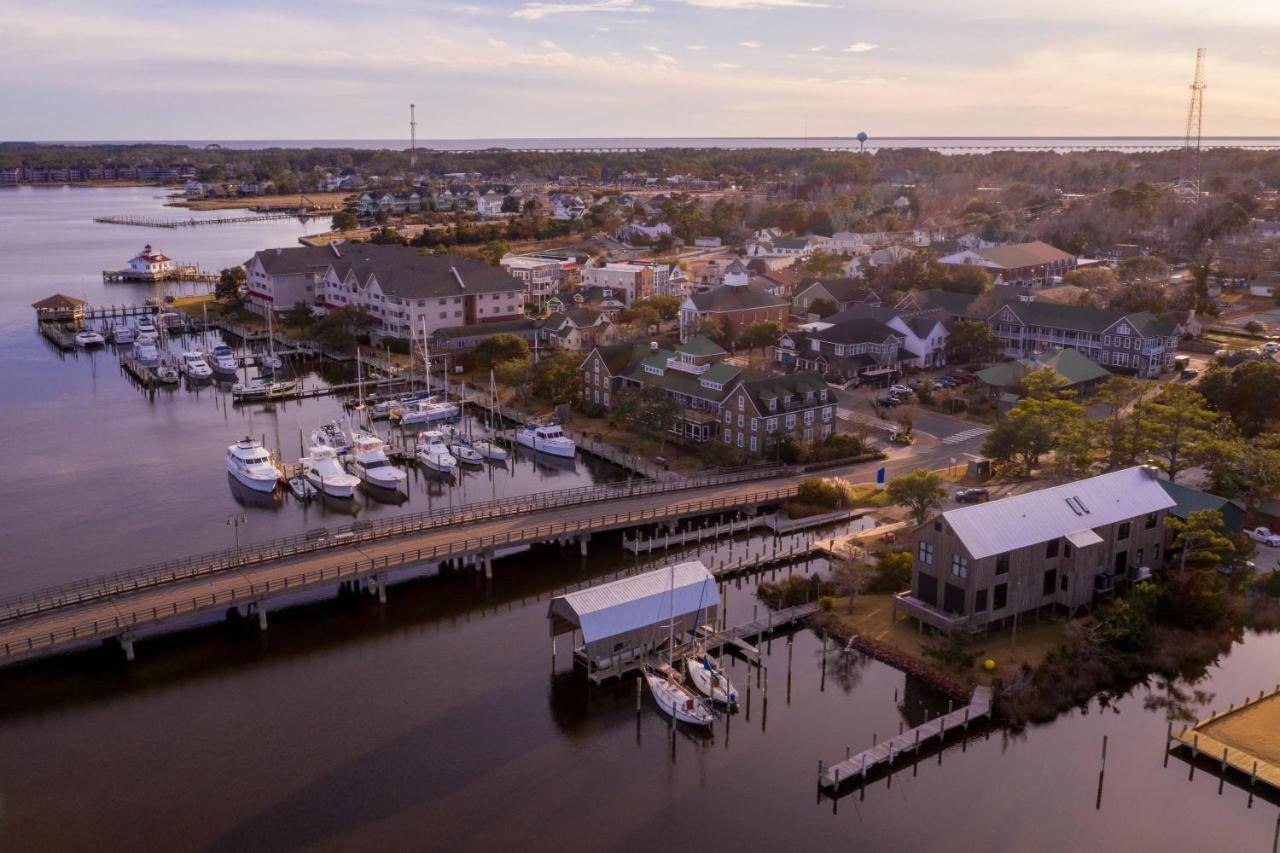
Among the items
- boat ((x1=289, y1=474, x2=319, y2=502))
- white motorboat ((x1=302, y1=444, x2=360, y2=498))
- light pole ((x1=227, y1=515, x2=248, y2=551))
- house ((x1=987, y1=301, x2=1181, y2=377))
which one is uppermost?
house ((x1=987, y1=301, x2=1181, y2=377))

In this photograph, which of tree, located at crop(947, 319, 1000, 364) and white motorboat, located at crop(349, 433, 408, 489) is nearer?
white motorboat, located at crop(349, 433, 408, 489)

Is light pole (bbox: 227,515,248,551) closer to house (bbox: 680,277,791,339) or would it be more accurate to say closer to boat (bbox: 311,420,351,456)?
boat (bbox: 311,420,351,456)

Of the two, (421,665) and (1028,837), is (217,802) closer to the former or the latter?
(421,665)

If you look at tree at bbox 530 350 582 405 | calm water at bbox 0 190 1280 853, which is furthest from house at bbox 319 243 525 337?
calm water at bbox 0 190 1280 853

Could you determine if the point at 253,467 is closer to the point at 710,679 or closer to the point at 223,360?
the point at 710,679

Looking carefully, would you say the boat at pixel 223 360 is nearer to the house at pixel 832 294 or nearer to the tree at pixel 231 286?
the tree at pixel 231 286

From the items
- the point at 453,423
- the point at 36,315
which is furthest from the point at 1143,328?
the point at 36,315
